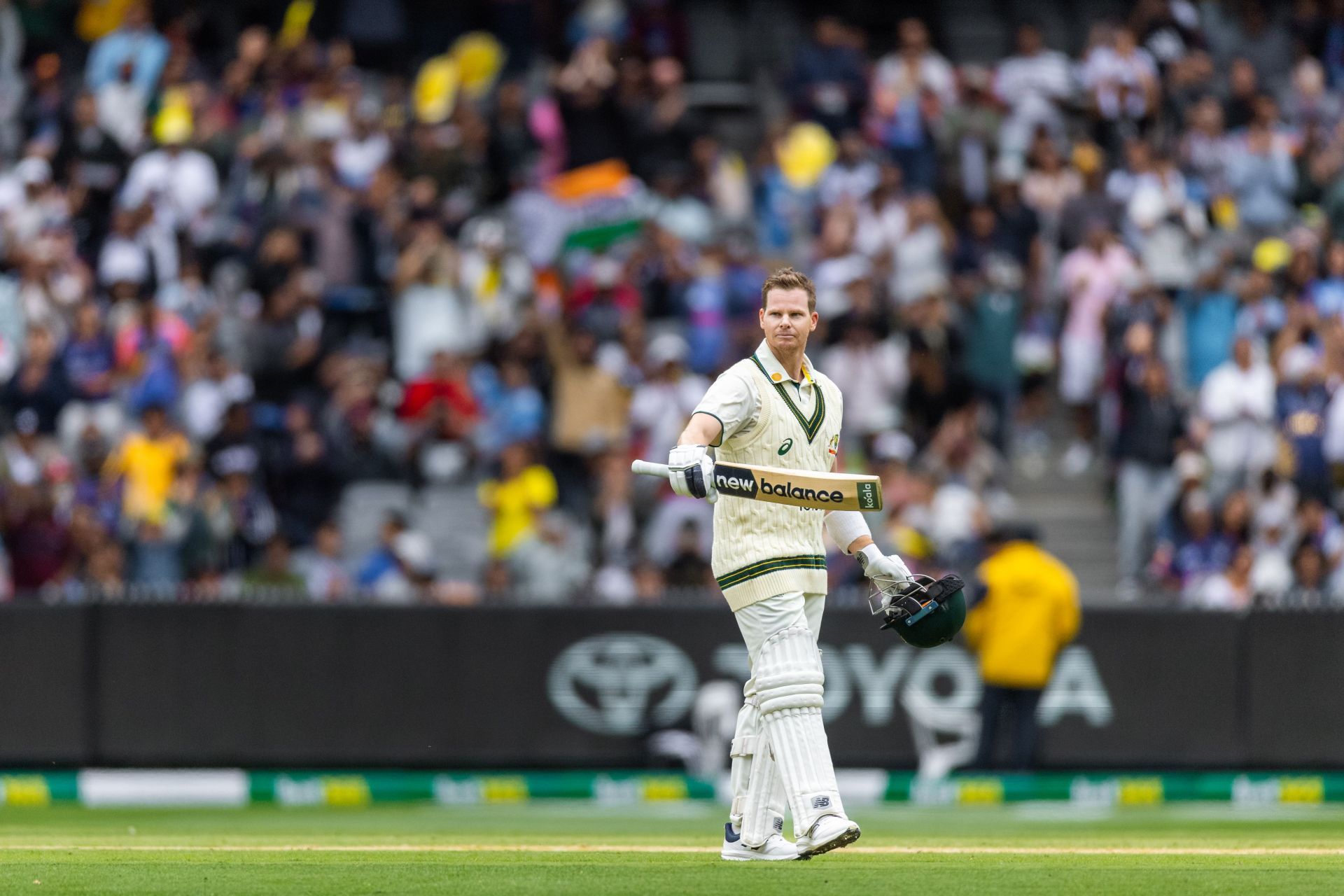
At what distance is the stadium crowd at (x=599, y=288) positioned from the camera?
16.9m

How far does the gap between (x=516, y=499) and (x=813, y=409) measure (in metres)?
8.15

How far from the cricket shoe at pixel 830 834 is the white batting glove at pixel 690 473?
1395mm

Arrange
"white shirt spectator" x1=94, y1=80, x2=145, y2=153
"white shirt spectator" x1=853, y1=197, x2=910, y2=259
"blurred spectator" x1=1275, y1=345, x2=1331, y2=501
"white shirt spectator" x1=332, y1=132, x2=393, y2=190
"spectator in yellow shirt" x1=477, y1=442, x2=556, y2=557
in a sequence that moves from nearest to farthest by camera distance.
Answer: "spectator in yellow shirt" x1=477, y1=442, x2=556, y2=557 < "blurred spectator" x1=1275, y1=345, x2=1331, y2=501 < "white shirt spectator" x1=853, y1=197, x2=910, y2=259 < "white shirt spectator" x1=332, y1=132, x2=393, y2=190 < "white shirt spectator" x1=94, y1=80, x2=145, y2=153

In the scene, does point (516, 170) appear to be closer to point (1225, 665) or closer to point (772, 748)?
point (1225, 665)

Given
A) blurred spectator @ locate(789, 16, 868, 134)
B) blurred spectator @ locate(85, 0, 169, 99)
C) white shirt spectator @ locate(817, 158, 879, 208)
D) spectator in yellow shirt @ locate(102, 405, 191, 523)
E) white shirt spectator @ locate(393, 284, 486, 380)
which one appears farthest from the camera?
blurred spectator @ locate(789, 16, 868, 134)

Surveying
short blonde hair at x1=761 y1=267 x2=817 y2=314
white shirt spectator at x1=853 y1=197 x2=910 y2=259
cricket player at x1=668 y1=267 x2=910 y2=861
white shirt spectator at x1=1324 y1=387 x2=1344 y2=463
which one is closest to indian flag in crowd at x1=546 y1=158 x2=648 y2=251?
white shirt spectator at x1=853 y1=197 x2=910 y2=259

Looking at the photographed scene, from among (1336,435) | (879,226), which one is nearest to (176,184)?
(879,226)

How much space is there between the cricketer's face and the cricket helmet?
1.09 meters

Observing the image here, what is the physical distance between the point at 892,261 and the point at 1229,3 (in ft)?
19.0

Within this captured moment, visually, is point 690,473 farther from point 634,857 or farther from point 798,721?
point 634,857

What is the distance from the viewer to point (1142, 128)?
69.0 ft

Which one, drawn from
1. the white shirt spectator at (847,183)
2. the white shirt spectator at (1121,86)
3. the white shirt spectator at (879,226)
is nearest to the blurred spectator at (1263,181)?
the white shirt spectator at (1121,86)

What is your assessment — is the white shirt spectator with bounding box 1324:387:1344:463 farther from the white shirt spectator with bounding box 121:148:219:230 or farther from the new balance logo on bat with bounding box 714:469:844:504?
the new balance logo on bat with bounding box 714:469:844:504

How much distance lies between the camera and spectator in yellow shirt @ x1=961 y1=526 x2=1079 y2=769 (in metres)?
14.9
